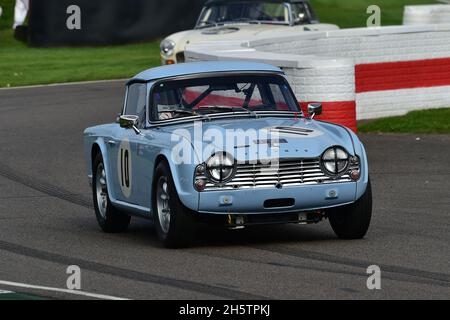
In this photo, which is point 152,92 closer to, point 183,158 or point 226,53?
point 183,158

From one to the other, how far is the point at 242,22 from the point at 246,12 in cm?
28

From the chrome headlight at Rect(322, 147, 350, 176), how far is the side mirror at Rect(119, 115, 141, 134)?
5.82 feet

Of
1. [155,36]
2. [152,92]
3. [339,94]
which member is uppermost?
[152,92]

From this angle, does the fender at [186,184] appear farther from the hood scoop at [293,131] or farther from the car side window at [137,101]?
the car side window at [137,101]

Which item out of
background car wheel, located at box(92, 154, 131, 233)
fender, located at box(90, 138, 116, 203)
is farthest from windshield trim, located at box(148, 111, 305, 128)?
background car wheel, located at box(92, 154, 131, 233)

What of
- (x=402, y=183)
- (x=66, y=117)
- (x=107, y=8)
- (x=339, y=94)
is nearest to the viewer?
(x=402, y=183)

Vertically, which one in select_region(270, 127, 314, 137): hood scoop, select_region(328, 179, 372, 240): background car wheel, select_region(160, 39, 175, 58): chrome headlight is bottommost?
select_region(160, 39, 175, 58): chrome headlight

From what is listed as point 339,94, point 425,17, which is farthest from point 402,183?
point 425,17

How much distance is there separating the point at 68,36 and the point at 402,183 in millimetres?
20723

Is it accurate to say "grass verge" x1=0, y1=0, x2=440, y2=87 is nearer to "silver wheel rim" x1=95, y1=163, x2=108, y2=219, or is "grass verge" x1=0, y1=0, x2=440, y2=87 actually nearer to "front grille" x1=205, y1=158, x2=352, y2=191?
"silver wheel rim" x1=95, y1=163, x2=108, y2=219

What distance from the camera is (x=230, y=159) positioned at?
1036 cm

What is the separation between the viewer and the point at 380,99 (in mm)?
20438

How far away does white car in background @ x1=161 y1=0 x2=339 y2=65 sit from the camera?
23.9m

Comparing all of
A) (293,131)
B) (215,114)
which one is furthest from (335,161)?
(215,114)
